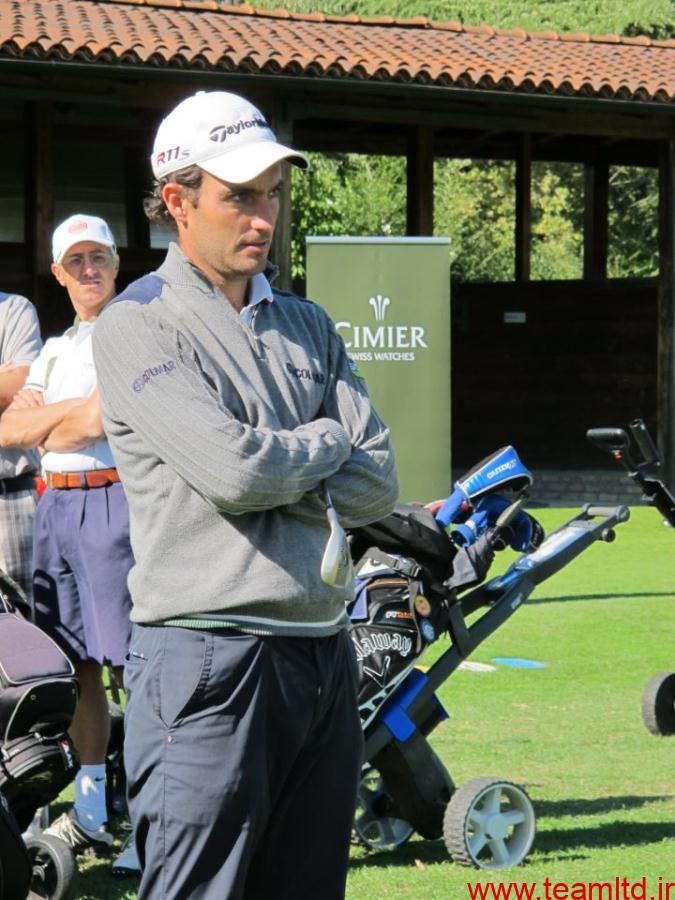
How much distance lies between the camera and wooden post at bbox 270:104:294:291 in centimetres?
1638

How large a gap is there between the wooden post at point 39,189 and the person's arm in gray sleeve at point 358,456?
618 inches

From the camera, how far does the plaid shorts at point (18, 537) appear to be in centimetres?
540

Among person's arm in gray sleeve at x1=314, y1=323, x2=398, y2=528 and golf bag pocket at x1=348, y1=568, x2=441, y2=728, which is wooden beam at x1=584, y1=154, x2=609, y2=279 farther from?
person's arm in gray sleeve at x1=314, y1=323, x2=398, y2=528

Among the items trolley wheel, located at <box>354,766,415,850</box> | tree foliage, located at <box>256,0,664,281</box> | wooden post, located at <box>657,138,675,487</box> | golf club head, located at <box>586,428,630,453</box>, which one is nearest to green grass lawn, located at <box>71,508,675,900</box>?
trolley wheel, located at <box>354,766,415,850</box>

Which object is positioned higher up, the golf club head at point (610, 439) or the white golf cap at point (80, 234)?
the white golf cap at point (80, 234)

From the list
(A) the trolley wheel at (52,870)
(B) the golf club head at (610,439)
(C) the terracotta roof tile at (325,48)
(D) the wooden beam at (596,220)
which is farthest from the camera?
(D) the wooden beam at (596,220)

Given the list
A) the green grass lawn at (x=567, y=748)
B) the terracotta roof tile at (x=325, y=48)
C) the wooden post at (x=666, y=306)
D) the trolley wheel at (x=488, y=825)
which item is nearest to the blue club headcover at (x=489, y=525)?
the trolley wheel at (x=488, y=825)

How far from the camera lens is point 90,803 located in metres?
5.18

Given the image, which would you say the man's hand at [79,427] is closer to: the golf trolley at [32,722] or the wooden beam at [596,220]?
the golf trolley at [32,722]

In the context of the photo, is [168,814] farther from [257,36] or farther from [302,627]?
[257,36]

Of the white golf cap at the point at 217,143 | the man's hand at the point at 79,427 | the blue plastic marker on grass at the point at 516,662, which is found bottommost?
the blue plastic marker on grass at the point at 516,662

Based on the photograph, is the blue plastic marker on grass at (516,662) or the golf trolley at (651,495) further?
the blue plastic marker on grass at (516,662)

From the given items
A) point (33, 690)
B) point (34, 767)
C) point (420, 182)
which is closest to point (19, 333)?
point (33, 690)

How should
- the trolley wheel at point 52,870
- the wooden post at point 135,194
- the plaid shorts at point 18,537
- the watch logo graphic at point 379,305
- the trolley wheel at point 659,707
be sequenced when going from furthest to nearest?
the wooden post at point 135,194
the watch logo graphic at point 379,305
the trolley wheel at point 659,707
the plaid shorts at point 18,537
the trolley wheel at point 52,870
